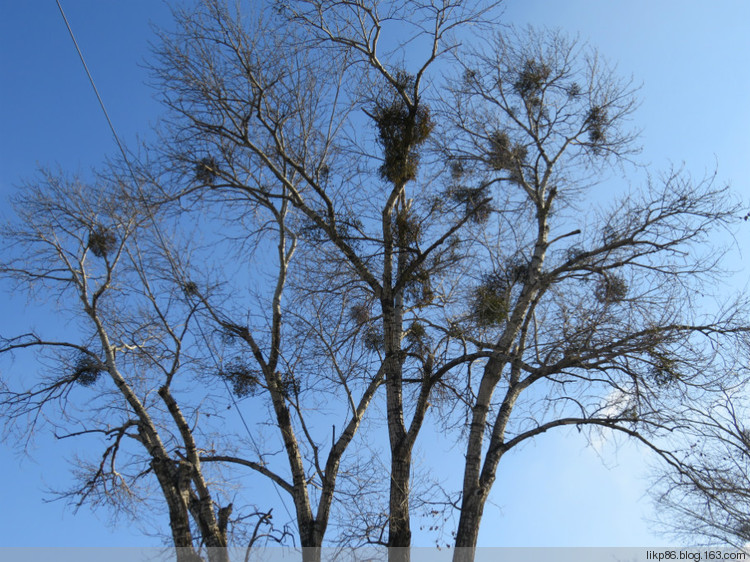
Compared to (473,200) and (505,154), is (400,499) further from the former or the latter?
(505,154)

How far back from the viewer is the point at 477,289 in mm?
6906

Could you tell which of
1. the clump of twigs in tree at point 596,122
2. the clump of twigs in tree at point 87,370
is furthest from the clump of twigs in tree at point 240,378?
the clump of twigs in tree at point 596,122

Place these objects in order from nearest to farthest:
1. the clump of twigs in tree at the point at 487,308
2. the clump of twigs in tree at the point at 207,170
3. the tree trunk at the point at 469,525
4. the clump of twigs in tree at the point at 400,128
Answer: the tree trunk at the point at 469,525, the clump of twigs in tree at the point at 487,308, the clump of twigs in tree at the point at 400,128, the clump of twigs in tree at the point at 207,170

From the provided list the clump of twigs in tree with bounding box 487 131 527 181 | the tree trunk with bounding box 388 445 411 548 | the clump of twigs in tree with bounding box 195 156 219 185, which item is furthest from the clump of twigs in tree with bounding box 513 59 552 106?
the tree trunk with bounding box 388 445 411 548

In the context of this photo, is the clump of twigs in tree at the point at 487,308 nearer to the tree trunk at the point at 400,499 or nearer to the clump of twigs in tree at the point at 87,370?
the tree trunk at the point at 400,499

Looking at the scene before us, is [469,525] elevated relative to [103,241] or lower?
lower

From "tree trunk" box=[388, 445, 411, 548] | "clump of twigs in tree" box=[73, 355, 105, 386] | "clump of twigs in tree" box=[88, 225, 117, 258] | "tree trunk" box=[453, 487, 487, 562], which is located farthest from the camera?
"clump of twigs in tree" box=[88, 225, 117, 258]

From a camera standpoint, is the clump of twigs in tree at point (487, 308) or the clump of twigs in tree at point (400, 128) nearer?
the clump of twigs in tree at point (487, 308)

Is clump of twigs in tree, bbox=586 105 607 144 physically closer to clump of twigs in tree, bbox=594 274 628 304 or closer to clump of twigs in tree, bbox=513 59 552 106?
clump of twigs in tree, bbox=513 59 552 106

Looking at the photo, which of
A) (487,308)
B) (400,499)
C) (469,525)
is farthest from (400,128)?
(469,525)

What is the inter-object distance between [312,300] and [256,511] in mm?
2105

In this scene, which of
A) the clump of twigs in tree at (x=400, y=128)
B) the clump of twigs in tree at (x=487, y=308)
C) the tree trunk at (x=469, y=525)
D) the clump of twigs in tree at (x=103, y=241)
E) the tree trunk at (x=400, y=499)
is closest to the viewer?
the tree trunk at (x=469, y=525)

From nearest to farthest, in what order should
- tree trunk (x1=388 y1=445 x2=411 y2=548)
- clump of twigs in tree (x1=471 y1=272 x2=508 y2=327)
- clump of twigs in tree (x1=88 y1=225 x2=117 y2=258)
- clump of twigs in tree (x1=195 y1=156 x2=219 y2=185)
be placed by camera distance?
tree trunk (x1=388 y1=445 x2=411 y2=548)
clump of twigs in tree (x1=471 y1=272 x2=508 y2=327)
clump of twigs in tree (x1=195 y1=156 x2=219 y2=185)
clump of twigs in tree (x1=88 y1=225 x2=117 y2=258)

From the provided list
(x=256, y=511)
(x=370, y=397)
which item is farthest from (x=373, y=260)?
(x=256, y=511)
